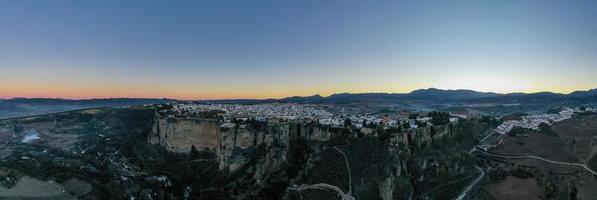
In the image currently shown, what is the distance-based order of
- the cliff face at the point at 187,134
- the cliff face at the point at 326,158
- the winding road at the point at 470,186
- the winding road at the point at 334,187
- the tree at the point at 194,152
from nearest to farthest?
the winding road at the point at 334,187 < the cliff face at the point at 326,158 < the winding road at the point at 470,186 < the tree at the point at 194,152 < the cliff face at the point at 187,134

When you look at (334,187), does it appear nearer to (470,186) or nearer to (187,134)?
(470,186)

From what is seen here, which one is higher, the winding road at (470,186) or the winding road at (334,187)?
the winding road at (334,187)

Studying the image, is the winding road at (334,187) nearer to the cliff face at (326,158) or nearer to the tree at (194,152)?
the cliff face at (326,158)

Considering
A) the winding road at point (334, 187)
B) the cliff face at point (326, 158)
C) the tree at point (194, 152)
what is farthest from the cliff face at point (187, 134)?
the winding road at point (334, 187)

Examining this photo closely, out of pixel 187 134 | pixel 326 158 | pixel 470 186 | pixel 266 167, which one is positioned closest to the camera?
pixel 470 186

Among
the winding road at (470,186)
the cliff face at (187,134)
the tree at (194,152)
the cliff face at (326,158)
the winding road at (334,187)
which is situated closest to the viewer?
the winding road at (334,187)

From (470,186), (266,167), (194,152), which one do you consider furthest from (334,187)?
(194,152)

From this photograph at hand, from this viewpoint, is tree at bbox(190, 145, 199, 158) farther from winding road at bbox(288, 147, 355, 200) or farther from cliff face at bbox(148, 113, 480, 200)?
winding road at bbox(288, 147, 355, 200)

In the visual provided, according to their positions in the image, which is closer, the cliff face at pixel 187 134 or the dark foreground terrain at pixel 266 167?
the dark foreground terrain at pixel 266 167

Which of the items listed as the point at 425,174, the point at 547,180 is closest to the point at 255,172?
the point at 425,174

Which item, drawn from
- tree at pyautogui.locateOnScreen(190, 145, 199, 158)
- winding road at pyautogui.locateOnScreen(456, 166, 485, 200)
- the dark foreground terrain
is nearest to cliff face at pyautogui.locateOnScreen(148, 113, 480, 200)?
the dark foreground terrain

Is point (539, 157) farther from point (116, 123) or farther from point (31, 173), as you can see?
point (116, 123)
